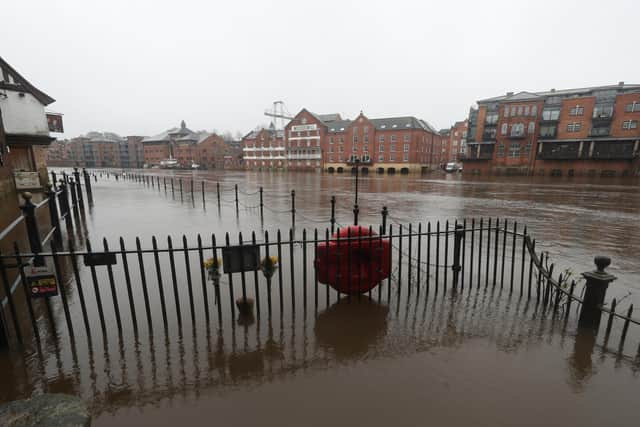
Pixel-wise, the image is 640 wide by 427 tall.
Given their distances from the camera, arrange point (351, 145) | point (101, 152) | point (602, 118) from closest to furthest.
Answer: point (602, 118)
point (351, 145)
point (101, 152)

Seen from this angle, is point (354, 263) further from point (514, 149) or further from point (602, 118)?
point (602, 118)

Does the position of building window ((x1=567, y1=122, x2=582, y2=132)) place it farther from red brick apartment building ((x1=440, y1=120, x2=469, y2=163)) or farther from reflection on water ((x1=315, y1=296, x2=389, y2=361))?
reflection on water ((x1=315, y1=296, x2=389, y2=361))

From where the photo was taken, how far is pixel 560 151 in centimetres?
4547

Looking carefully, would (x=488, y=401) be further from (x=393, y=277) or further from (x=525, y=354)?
(x=393, y=277)

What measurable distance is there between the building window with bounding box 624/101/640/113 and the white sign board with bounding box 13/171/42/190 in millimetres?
62634

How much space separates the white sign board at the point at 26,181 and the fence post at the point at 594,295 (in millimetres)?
20504

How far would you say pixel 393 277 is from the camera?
226 inches

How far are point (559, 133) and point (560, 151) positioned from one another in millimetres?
2700

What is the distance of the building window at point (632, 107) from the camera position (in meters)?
40.2

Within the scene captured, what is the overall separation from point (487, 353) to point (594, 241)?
768 centimetres

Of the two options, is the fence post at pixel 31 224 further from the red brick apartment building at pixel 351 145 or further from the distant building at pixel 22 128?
the red brick apartment building at pixel 351 145

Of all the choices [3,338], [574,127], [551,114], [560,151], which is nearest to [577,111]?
[574,127]

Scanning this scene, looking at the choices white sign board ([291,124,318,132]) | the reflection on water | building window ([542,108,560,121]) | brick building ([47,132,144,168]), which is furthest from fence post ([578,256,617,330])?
brick building ([47,132,144,168])

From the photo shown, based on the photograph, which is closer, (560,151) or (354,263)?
(354,263)
